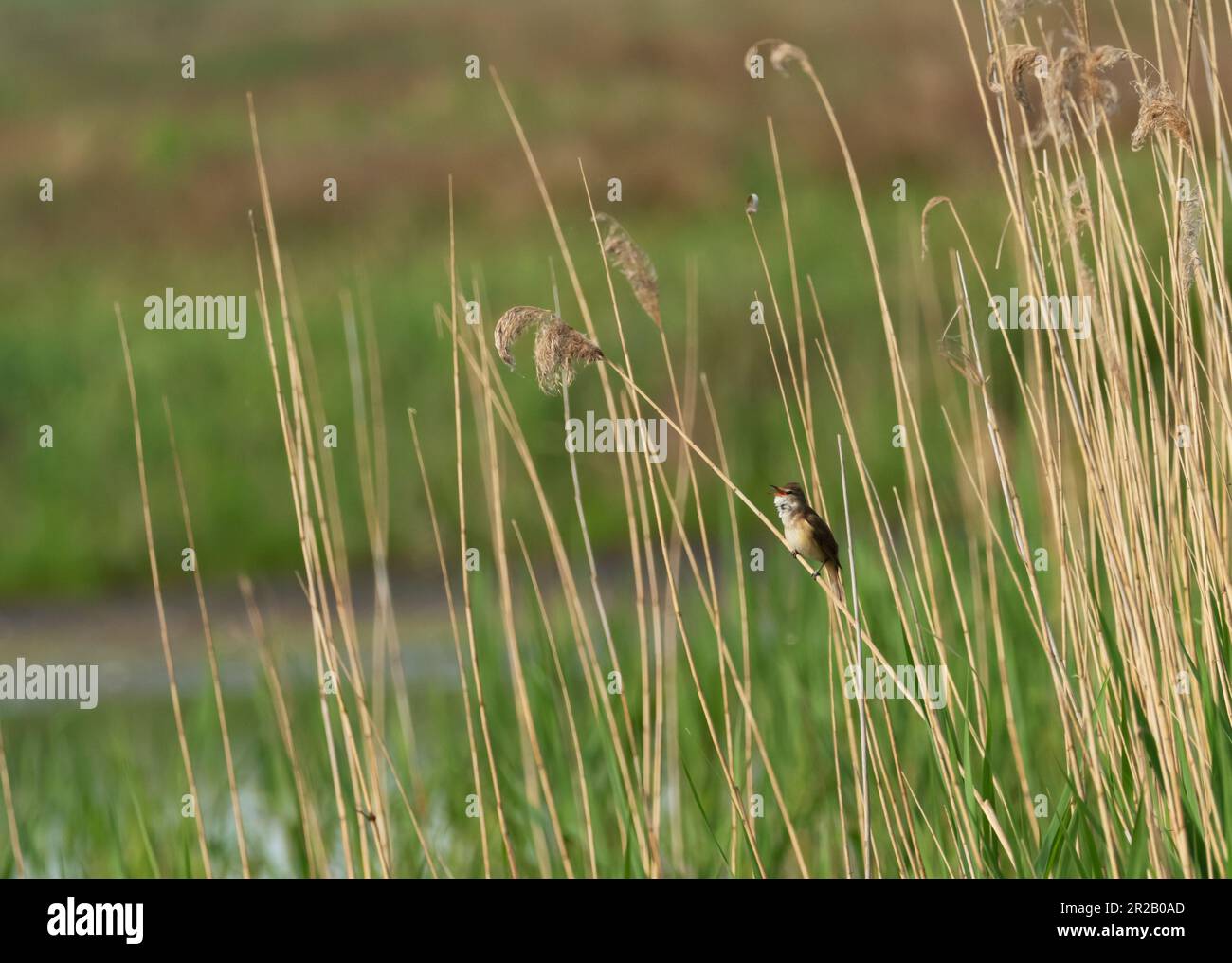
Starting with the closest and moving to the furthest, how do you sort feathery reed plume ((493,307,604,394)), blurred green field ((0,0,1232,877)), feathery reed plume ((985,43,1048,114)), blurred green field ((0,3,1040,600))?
feathery reed plume ((493,307,604,394)) → feathery reed plume ((985,43,1048,114)) → blurred green field ((0,0,1232,877)) → blurred green field ((0,3,1040,600))

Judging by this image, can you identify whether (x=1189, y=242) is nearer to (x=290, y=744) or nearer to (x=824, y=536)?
(x=824, y=536)

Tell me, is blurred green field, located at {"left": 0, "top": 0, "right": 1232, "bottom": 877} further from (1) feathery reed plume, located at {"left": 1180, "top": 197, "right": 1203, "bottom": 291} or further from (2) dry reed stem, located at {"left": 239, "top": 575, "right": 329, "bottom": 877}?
(2) dry reed stem, located at {"left": 239, "top": 575, "right": 329, "bottom": 877}

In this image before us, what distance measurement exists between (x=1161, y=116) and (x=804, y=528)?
0.66 meters

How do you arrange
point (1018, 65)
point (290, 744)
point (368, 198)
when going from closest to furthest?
point (1018, 65) < point (290, 744) < point (368, 198)

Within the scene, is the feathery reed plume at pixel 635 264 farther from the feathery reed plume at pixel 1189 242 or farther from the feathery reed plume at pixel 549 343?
the feathery reed plume at pixel 1189 242

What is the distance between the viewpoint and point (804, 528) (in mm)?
1820

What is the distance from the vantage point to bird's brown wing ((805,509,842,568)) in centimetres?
182

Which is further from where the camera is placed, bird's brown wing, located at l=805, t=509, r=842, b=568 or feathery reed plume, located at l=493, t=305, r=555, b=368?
bird's brown wing, located at l=805, t=509, r=842, b=568

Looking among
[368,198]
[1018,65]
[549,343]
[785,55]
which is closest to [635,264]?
[549,343]

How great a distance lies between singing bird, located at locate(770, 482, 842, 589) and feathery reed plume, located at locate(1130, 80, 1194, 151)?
1.95ft

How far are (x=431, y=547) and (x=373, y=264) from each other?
547 cm

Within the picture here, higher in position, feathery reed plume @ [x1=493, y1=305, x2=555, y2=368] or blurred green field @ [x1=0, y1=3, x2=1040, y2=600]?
blurred green field @ [x1=0, y1=3, x2=1040, y2=600]

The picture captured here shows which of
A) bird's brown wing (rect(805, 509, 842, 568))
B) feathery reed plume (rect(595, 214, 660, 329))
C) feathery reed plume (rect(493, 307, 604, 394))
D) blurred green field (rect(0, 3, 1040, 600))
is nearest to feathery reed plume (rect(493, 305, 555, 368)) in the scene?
feathery reed plume (rect(493, 307, 604, 394))
